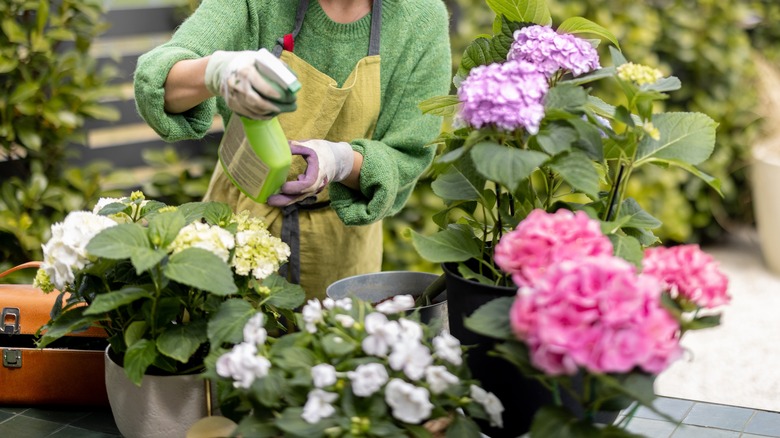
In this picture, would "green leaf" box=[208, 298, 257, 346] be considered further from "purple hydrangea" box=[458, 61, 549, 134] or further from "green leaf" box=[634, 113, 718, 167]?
"green leaf" box=[634, 113, 718, 167]

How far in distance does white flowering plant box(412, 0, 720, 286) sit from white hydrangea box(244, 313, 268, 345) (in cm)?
22

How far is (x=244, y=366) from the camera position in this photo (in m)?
0.97

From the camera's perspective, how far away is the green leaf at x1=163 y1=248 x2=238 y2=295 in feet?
3.39

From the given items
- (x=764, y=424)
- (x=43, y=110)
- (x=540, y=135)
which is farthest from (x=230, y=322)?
(x=43, y=110)

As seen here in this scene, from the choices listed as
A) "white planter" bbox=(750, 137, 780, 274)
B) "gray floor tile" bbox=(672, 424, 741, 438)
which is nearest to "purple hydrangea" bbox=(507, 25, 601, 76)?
"gray floor tile" bbox=(672, 424, 741, 438)

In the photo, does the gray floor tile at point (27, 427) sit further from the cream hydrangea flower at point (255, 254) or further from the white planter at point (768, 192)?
the white planter at point (768, 192)

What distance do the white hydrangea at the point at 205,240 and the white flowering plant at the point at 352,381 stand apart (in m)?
0.14

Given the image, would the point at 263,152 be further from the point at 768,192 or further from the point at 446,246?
the point at 768,192

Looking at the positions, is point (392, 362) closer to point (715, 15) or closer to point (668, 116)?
point (668, 116)

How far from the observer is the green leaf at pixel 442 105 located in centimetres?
123

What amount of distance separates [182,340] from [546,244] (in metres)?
0.49

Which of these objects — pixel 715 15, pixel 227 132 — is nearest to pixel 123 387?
pixel 227 132

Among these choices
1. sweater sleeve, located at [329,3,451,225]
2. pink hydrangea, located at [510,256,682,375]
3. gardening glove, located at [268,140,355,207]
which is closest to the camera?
pink hydrangea, located at [510,256,682,375]

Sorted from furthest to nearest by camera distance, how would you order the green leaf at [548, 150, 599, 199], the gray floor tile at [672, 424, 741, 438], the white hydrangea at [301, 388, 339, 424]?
the gray floor tile at [672, 424, 741, 438] → the green leaf at [548, 150, 599, 199] → the white hydrangea at [301, 388, 339, 424]
